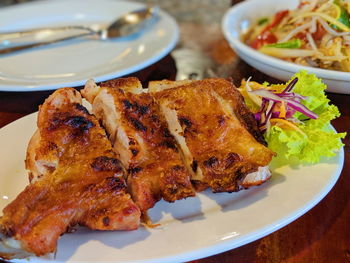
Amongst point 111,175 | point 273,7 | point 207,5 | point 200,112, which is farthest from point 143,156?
point 207,5

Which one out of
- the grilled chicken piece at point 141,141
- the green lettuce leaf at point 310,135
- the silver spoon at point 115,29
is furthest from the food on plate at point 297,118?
the silver spoon at point 115,29

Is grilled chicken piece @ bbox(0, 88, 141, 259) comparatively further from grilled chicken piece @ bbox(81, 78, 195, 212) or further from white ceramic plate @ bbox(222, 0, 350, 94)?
white ceramic plate @ bbox(222, 0, 350, 94)

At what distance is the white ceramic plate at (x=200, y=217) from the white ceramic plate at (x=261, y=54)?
2.95 ft

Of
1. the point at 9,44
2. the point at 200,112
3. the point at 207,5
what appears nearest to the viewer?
the point at 200,112

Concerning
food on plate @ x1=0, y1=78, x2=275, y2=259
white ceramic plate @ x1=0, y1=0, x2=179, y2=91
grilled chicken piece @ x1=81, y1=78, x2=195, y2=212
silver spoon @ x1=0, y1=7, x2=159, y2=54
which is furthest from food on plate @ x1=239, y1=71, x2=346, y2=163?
silver spoon @ x1=0, y1=7, x2=159, y2=54

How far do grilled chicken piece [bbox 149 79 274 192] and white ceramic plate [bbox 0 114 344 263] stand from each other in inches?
3.6

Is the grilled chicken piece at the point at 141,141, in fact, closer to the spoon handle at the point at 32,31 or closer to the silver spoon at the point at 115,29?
the silver spoon at the point at 115,29

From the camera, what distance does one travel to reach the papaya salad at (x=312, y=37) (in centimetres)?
309

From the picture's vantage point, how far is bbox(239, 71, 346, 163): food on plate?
6.62 feet

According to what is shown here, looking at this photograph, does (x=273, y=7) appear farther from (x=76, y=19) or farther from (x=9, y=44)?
(x=9, y=44)

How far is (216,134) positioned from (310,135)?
2.04 feet

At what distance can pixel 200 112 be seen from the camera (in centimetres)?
192

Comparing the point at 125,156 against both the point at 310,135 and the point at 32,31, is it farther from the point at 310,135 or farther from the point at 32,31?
the point at 32,31

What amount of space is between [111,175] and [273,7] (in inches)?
122
